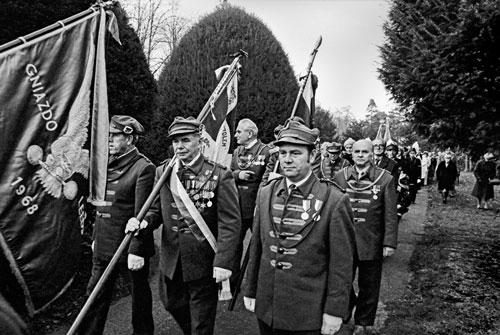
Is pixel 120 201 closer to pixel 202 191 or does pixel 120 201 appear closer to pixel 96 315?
pixel 202 191

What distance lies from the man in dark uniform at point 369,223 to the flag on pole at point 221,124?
1.54 m

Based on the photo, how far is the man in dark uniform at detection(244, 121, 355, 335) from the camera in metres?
2.86

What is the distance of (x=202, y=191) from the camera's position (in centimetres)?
385

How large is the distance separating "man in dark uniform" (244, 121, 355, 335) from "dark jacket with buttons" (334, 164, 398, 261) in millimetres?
1863

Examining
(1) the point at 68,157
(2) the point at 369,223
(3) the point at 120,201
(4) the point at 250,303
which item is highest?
(1) the point at 68,157

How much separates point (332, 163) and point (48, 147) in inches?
220

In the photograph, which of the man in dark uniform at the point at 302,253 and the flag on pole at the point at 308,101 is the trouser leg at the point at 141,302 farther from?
the flag on pole at the point at 308,101

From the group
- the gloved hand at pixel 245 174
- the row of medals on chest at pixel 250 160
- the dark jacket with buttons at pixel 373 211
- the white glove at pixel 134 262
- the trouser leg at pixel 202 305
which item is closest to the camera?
the trouser leg at pixel 202 305

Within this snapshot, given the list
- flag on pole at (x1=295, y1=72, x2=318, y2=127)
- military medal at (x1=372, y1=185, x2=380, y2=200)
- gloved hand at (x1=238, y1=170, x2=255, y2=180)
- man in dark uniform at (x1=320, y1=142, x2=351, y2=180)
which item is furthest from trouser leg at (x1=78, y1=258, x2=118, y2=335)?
man in dark uniform at (x1=320, y1=142, x2=351, y2=180)

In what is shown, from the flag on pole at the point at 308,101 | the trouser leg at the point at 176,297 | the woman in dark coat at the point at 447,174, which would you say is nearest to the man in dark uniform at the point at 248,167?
the flag on pole at the point at 308,101

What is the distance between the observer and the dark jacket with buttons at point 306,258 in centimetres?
286

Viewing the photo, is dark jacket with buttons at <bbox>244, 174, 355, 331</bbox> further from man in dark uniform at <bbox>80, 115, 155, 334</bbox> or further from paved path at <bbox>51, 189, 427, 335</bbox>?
paved path at <bbox>51, 189, 427, 335</bbox>

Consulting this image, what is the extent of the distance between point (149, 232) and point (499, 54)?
5791 mm

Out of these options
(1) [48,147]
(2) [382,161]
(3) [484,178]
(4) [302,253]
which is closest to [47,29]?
(1) [48,147]
